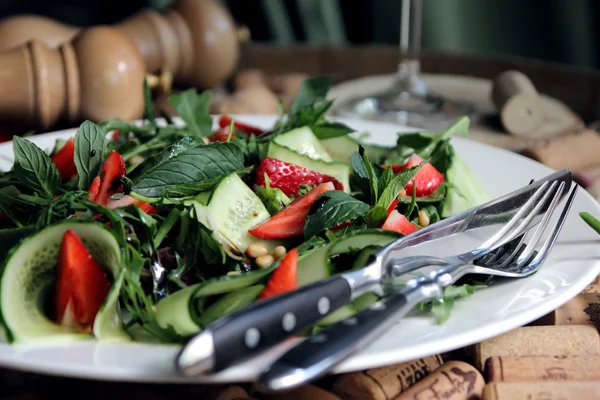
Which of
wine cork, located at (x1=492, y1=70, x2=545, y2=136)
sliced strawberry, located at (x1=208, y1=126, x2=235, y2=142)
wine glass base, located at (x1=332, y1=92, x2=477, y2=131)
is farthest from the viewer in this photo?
wine glass base, located at (x1=332, y1=92, x2=477, y2=131)

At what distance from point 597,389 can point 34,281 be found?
2.44 feet

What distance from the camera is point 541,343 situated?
1.09 meters

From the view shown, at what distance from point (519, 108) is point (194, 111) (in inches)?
40.3

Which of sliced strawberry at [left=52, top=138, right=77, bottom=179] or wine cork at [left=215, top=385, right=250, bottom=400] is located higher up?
sliced strawberry at [left=52, top=138, right=77, bottom=179]

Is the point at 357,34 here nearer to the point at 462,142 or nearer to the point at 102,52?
the point at 102,52

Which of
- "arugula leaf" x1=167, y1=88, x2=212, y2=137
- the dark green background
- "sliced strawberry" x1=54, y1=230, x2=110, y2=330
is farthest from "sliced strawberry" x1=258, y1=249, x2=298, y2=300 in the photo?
the dark green background

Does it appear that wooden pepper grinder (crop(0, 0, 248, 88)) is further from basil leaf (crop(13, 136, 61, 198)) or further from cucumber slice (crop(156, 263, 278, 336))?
cucumber slice (crop(156, 263, 278, 336))

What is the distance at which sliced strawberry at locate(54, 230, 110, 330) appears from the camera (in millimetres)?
951

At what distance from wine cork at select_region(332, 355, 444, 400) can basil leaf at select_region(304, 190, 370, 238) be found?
0.23 m

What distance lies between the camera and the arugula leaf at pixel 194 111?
158 centimetres

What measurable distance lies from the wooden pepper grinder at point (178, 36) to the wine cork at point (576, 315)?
1.72m

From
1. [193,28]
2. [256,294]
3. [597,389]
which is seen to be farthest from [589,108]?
[256,294]

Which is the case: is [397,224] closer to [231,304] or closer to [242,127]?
[231,304]

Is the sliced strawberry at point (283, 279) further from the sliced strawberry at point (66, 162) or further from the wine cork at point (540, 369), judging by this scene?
the sliced strawberry at point (66, 162)
